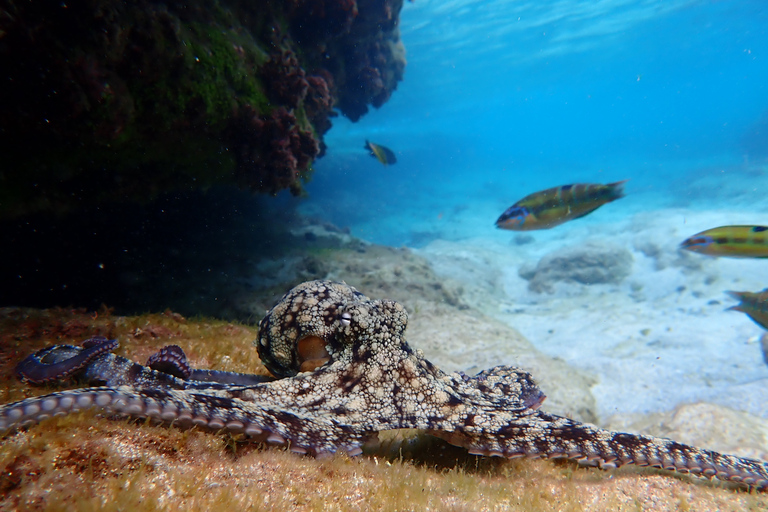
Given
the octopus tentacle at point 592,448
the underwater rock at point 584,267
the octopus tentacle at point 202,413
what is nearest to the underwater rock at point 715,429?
the octopus tentacle at point 592,448

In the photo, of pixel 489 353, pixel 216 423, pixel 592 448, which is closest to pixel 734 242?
pixel 489 353

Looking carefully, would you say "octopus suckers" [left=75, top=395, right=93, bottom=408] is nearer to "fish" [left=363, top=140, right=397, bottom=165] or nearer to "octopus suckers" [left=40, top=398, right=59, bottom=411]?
"octopus suckers" [left=40, top=398, right=59, bottom=411]

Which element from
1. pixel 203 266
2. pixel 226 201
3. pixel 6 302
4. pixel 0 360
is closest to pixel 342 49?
pixel 226 201

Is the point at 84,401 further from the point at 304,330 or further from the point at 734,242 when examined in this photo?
the point at 734,242

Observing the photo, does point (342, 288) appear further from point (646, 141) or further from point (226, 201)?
point (646, 141)

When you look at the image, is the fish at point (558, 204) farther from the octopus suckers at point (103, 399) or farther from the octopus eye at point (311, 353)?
the octopus suckers at point (103, 399)

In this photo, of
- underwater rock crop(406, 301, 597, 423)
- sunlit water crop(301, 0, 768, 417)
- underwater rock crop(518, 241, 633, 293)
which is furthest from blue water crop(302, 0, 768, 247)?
underwater rock crop(406, 301, 597, 423)
